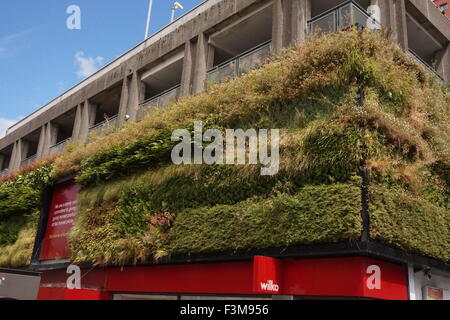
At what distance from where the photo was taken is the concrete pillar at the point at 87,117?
2100 cm

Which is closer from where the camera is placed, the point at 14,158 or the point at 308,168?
the point at 308,168

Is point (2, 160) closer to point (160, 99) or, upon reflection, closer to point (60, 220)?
point (60, 220)

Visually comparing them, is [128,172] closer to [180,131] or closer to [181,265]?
[180,131]

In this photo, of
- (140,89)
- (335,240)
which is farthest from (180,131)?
(140,89)

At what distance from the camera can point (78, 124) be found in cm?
2152

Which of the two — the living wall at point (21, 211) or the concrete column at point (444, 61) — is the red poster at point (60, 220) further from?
the concrete column at point (444, 61)

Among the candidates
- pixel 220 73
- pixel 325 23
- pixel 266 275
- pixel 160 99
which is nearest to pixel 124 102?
pixel 160 99

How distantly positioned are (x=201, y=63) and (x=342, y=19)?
5.38 m

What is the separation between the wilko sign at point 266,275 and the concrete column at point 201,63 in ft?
27.4

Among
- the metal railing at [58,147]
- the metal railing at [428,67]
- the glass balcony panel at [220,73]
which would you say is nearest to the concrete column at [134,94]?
the glass balcony panel at [220,73]

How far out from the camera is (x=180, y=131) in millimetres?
12273

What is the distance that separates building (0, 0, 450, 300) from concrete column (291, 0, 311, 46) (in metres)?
0.03

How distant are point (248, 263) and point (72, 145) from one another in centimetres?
955
